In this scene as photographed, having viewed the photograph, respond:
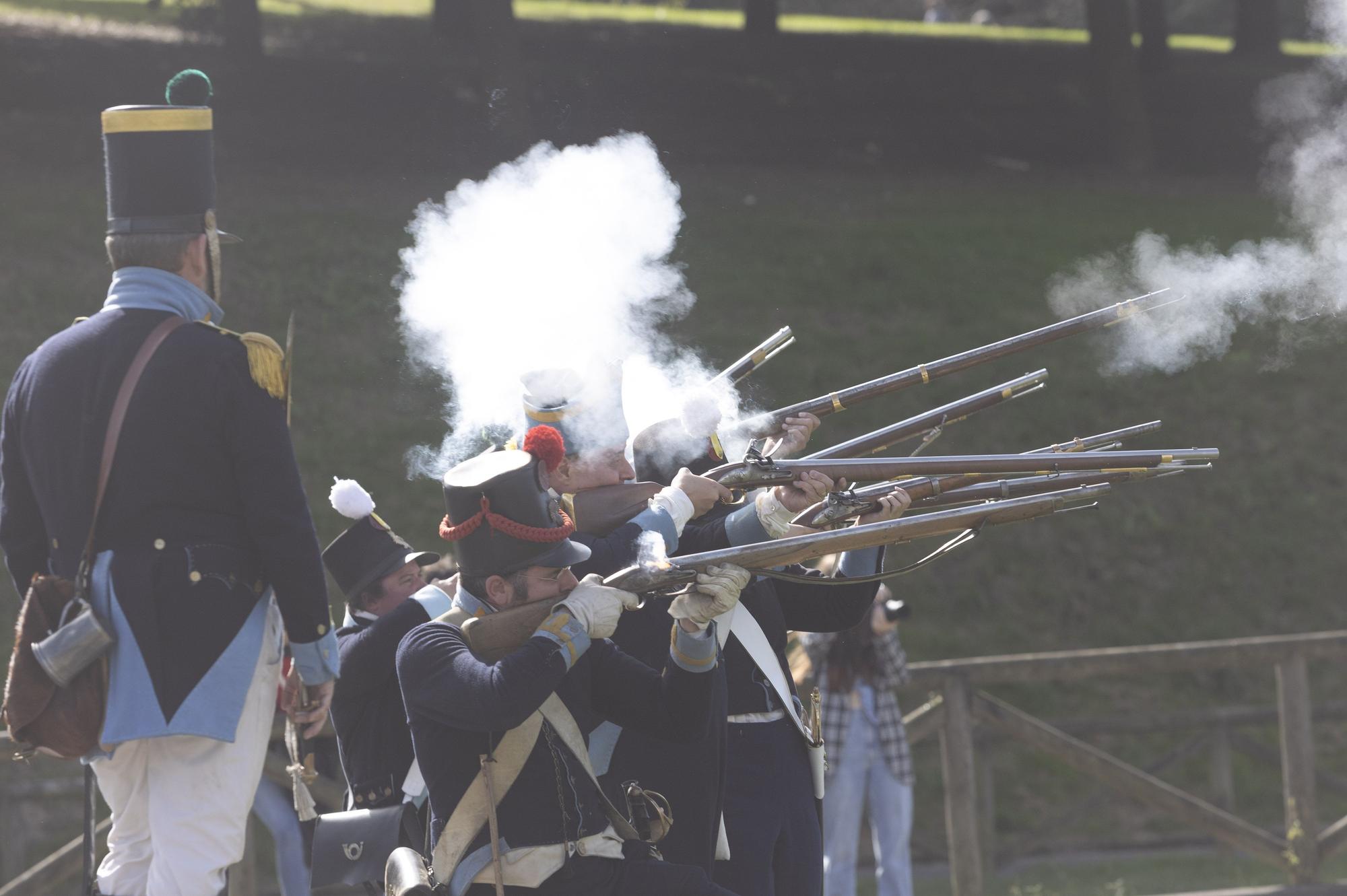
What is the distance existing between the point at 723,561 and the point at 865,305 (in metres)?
11.2

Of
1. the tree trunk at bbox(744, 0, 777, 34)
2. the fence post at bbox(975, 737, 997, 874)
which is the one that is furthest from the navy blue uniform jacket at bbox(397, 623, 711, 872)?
the tree trunk at bbox(744, 0, 777, 34)

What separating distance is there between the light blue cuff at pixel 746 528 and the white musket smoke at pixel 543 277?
0.58 metres

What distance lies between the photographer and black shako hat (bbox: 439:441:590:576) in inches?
142

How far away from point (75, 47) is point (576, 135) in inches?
554

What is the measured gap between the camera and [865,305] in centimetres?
1462

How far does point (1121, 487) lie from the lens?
41.8ft

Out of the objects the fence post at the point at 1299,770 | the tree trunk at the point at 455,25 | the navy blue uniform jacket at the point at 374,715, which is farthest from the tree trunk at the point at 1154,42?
the navy blue uniform jacket at the point at 374,715

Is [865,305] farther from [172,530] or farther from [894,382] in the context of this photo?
[172,530]

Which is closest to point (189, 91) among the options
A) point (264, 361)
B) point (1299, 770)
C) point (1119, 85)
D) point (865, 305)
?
point (264, 361)

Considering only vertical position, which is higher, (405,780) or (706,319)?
(706,319)

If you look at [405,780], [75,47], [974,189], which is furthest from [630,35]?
[405,780]

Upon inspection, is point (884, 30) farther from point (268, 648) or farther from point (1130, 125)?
point (268, 648)

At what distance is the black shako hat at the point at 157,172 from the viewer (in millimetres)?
4246

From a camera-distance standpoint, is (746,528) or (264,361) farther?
(746,528)
